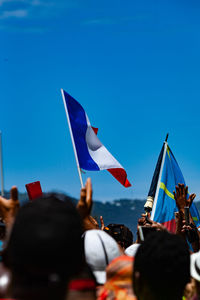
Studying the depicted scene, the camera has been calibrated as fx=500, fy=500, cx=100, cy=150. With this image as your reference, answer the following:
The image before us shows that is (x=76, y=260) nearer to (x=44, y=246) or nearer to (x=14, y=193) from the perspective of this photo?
(x=44, y=246)

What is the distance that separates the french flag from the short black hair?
7964 mm

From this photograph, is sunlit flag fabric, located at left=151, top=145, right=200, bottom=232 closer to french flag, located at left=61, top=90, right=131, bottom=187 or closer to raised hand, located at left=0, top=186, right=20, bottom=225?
french flag, located at left=61, top=90, right=131, bottom=187

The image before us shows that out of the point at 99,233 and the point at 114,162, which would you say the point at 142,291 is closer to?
the point at 99,233

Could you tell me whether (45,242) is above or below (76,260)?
above

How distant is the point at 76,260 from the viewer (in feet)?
6.93

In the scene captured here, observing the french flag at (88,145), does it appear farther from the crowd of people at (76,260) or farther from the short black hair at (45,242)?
the short black hair at (45,242)

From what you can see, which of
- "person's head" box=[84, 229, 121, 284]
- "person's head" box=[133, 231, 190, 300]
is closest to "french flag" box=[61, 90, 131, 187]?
"person's head" box=[84, 229, 121, 284]

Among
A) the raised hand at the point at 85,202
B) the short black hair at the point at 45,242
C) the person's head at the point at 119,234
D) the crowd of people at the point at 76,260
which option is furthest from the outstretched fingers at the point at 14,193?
the person's head at the point at 119,234

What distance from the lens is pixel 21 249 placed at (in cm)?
202

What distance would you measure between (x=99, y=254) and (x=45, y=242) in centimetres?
154

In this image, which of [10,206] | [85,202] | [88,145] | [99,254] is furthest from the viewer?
[88,145]

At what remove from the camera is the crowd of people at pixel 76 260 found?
78.6 inches

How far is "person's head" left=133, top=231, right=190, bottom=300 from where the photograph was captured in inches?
110

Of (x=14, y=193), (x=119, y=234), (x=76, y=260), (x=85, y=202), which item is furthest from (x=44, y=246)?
(x=119, y=234)
